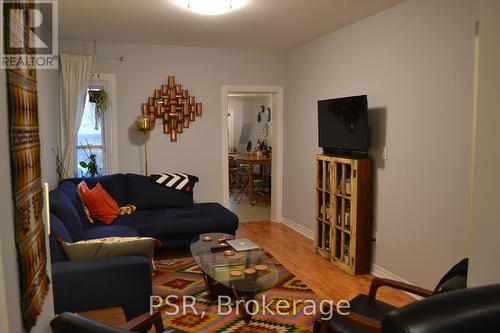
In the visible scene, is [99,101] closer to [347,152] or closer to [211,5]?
[211,5]

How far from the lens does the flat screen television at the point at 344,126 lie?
3729 mm

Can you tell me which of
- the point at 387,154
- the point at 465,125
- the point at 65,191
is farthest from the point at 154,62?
the point at 465,125

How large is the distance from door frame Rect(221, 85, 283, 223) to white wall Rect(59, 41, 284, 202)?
72 mm

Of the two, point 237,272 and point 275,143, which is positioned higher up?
point 275,143

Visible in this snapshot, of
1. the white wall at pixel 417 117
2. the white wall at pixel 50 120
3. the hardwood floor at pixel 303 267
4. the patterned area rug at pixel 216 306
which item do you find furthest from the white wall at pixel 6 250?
the white wall at pixel 50 120

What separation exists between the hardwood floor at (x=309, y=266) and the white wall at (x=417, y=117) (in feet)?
1.03

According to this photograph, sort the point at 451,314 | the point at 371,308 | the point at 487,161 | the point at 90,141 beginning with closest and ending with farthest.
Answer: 1. the point at 451,314
2. the point at 487,161
3. the point at 371,308
4. the point at 90,141

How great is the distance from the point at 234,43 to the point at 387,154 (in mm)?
2609

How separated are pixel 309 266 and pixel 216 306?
1336 millimetres

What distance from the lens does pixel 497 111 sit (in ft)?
5.74

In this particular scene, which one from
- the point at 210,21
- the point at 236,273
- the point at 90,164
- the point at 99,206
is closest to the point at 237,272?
the point at 236,273

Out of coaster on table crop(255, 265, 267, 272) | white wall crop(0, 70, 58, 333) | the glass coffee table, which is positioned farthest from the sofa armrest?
white wall crop(0, 70, 58, 333)

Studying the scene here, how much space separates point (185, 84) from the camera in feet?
17.6

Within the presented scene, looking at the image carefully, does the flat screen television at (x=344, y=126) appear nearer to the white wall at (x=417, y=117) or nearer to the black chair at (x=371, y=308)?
the white wall at (x=417, y=117)
